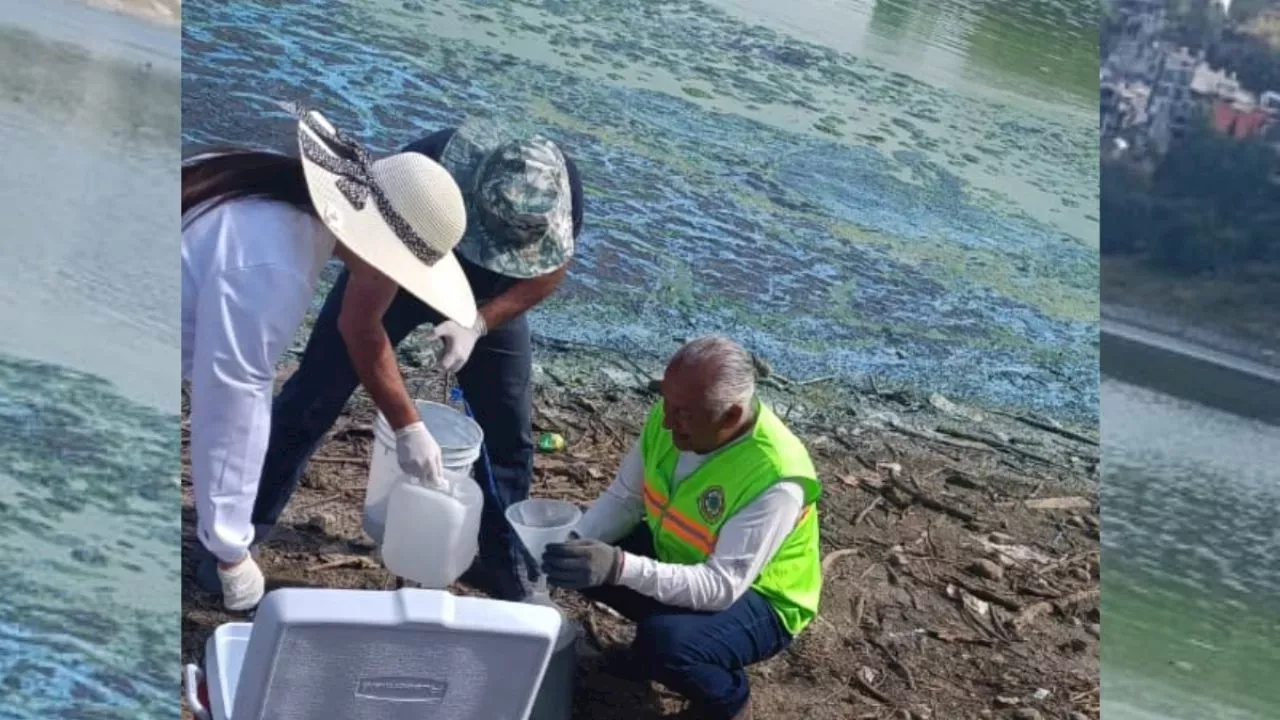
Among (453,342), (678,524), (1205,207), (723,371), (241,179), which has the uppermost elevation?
(1205,207)

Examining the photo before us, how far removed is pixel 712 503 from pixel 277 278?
41.9 inches

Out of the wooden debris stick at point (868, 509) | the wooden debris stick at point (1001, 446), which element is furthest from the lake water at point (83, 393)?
the wooden debris stick at point (1001, 446)

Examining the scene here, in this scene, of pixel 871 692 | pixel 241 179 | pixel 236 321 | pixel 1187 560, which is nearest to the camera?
pixel 236 321

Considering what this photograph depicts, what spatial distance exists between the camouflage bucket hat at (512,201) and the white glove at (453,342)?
152mm

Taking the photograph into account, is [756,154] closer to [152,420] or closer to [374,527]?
[374,527]

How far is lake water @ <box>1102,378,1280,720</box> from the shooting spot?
4.64m

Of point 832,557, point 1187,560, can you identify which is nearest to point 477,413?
point 832,557

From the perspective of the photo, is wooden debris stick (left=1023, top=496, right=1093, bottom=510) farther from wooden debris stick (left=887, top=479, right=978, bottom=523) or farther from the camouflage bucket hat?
the camouflage bucket hat

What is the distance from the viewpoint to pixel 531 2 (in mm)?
4254

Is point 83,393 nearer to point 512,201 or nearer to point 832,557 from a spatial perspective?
point 512,201

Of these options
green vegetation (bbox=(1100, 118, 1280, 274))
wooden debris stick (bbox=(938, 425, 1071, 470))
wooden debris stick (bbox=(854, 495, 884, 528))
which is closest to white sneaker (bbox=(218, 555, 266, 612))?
wooden debris stick (bbox=(854, 495, 884, 528))

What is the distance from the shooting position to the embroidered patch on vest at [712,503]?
3734 mm

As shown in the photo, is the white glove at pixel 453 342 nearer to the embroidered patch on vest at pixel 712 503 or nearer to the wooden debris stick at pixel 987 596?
the embroidered patch on vest at pixel 712 503

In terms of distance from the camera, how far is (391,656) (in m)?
3.08
